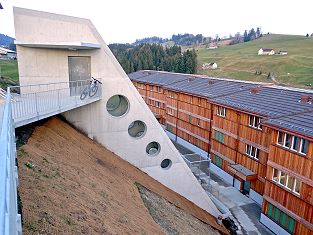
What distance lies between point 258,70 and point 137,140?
82.1 m

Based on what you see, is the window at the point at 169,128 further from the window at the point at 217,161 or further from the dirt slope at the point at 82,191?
the dirt slope at the point at 82,191

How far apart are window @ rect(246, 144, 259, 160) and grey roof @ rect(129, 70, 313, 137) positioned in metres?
3.06

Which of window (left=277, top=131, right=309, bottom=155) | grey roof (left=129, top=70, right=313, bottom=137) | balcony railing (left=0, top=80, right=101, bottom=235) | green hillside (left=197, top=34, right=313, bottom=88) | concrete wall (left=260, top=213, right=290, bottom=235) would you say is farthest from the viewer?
green hillside (left=197, top=34, right=313, bottom=88)

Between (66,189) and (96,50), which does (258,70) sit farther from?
(66,189)

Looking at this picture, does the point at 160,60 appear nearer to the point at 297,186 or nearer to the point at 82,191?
the point at 297,186

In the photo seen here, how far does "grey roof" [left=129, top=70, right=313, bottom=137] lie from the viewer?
1853cm

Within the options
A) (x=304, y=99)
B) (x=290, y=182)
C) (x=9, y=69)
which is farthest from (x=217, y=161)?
(x=9, y=69)

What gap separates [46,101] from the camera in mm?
14883

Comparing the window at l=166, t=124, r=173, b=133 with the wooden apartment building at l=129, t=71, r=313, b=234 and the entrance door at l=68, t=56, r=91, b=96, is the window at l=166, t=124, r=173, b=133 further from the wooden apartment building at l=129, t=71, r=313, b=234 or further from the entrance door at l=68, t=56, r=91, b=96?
the entrance door at l=68, t=56, r=91, b=96

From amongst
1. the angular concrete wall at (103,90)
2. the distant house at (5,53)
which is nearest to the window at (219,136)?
the angular concrete wall at (103,90)

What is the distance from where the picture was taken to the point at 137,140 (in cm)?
1964

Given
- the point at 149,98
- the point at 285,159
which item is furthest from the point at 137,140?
the point at 149,98

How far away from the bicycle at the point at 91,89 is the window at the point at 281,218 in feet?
46.9

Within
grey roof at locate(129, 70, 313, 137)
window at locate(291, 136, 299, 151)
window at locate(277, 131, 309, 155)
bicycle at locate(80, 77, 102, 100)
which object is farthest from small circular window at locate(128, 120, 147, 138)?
window at locate(291, 136, 299, 151)
